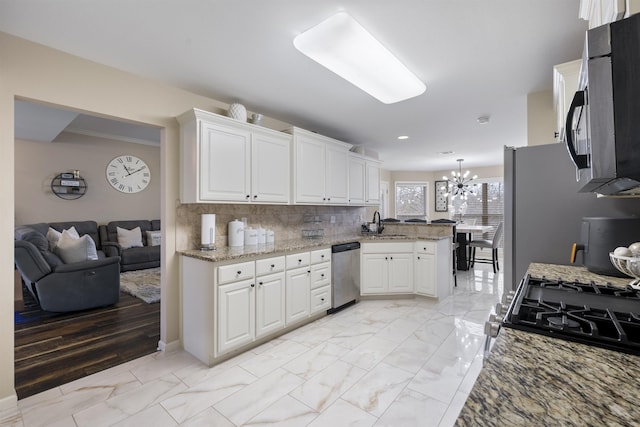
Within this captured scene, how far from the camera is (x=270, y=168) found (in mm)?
3152

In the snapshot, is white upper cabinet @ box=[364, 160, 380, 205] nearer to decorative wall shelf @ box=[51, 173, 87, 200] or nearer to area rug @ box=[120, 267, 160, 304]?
area rug @ box=[120, 267, 160, 304]

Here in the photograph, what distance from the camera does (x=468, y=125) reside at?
398cm

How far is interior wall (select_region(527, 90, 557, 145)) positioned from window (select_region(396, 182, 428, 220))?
20.7 feet

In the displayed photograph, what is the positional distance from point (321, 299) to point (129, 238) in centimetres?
425

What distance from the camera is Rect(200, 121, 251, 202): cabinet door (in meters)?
2.58

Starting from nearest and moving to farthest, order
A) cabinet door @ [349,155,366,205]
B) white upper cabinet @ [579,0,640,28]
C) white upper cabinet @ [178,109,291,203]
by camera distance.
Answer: white upper cabinet @ [579,0,640,28] → white upper cabinet @ [178,109,291,203] → cabinet door @ [349,155,366,205]

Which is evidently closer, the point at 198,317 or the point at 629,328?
the point at 629,328

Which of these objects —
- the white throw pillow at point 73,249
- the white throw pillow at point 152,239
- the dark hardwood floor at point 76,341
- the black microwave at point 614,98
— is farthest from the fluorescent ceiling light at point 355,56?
the white throw pillow at point 152,239

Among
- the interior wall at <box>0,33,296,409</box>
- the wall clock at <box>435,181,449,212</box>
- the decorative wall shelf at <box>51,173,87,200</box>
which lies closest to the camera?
the interior wall at <box>0,33,296,409</box>

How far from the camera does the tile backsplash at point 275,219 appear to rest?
2.81m

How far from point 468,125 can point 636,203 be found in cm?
260

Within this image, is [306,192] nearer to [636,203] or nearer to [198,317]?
[198,317]

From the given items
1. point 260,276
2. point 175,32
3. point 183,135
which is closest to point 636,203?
point 260,276

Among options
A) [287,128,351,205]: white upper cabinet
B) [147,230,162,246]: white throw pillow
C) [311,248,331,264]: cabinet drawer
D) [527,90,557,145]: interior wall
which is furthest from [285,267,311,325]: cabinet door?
[147,230,162,246]: white throw pillow
